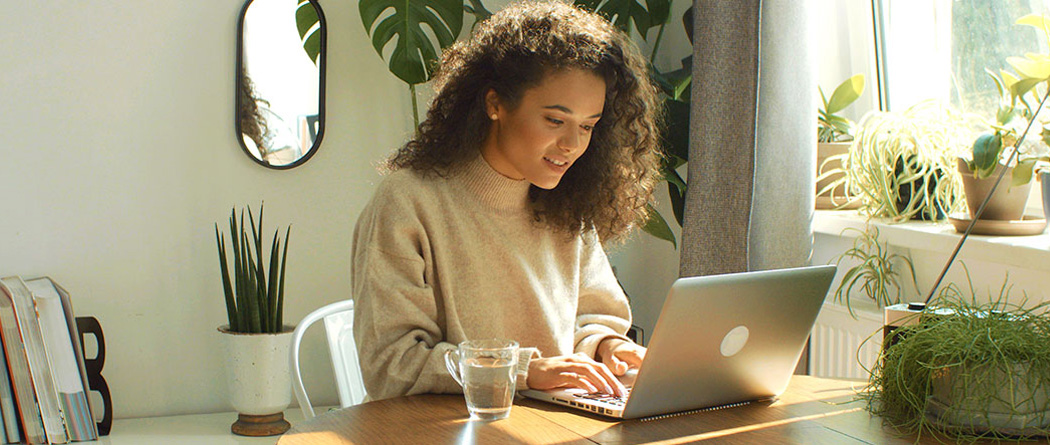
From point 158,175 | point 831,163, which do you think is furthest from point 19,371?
point 831,163

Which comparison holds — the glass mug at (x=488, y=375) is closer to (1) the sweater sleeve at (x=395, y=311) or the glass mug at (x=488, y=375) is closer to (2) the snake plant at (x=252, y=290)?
(1) the sweater sleeve at (x=395, y=311)

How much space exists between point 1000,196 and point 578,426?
1240 mm

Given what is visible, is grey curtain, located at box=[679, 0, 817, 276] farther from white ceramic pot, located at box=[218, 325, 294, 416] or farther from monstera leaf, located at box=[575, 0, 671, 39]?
white ceramic pot, located at box=[218, 325, 294, 416]

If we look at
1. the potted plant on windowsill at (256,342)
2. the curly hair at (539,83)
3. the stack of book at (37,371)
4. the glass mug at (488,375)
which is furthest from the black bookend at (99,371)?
the glass mug at (488,375)

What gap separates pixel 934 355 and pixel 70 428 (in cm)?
217

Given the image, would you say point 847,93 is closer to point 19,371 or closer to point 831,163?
point 831,163

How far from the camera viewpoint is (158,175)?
279cm

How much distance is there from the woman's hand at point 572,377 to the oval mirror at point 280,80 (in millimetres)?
1729

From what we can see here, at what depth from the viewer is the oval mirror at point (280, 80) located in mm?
2814

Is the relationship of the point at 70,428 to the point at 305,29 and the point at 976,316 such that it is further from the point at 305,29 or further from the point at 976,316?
the point at 976,316

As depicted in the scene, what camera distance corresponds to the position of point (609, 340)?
1.60m

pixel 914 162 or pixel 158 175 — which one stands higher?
pixel 158 175

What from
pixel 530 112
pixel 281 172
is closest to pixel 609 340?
pixel 530 112

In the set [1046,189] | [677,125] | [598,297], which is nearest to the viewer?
[598,297]
